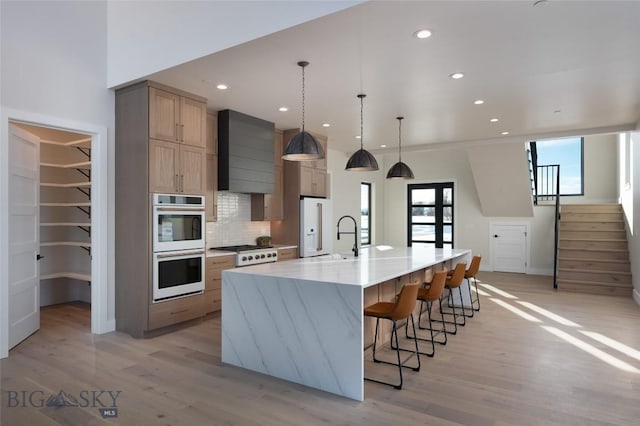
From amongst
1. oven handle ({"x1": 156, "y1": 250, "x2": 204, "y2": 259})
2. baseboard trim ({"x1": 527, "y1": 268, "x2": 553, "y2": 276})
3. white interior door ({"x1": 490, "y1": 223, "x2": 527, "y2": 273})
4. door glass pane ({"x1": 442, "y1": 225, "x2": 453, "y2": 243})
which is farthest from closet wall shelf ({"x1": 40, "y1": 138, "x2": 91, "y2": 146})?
baseboard trim ({"x1": 527, "y1": 268, "x2": 553, "y2": 276})

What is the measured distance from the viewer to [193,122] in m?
4.77

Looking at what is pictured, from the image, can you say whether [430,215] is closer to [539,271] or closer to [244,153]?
[539,271]

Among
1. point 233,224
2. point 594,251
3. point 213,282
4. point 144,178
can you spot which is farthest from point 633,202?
point 144,178

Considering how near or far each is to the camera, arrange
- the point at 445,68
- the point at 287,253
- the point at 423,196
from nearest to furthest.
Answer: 1. the point at 445,68
2. the point at 287,253
3. the point at 423,196

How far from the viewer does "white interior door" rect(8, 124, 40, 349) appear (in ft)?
12.8

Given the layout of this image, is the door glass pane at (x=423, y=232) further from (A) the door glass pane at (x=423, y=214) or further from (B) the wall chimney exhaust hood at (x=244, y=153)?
(B) the wall chimney exhaust hood at (x=244, y=153)

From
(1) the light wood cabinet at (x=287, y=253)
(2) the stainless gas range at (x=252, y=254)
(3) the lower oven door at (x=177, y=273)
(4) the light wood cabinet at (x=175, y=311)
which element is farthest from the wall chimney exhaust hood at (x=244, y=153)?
(4) the light wood cabinet at (x=175, y=311)

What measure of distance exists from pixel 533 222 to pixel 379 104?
576 centimetres

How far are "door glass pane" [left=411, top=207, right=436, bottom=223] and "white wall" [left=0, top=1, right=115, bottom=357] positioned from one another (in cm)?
764

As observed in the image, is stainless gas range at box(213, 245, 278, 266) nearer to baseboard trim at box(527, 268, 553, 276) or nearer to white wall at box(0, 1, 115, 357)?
white wall at box(0, 1, 115, 357)

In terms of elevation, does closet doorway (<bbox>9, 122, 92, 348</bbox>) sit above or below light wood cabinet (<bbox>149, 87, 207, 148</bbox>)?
below

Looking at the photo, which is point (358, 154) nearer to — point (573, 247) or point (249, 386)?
point (249, 386)

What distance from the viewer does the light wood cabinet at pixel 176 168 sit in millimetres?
4312

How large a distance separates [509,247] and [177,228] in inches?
297
